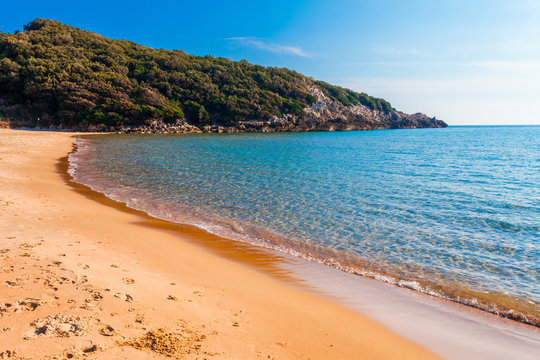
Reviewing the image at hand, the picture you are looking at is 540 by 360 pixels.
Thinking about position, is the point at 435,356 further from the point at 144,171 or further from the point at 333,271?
the point at 144,171

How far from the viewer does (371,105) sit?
499ft

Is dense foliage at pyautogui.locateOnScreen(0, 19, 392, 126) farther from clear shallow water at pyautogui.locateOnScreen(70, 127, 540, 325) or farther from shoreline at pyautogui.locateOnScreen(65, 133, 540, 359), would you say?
shoreline at pyautogui.locateOnScreen(65, 133, 540, 359)

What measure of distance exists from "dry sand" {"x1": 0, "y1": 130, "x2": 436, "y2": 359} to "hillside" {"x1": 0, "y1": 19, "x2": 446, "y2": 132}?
2751 inches

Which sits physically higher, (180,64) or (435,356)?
(180,64)

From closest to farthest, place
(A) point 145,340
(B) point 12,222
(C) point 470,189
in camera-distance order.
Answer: (A) point 145,340
(B) point 12,222
(C) point 470,189

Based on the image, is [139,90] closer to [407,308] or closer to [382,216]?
[382,216]

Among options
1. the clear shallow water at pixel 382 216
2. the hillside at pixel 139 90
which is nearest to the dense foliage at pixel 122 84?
the hillside at pixel 139 90

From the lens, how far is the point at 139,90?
7819cm

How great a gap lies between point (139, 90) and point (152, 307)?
84.9 metres

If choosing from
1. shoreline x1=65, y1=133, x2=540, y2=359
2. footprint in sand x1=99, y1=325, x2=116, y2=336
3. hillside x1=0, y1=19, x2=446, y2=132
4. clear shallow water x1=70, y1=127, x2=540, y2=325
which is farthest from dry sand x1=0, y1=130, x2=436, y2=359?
hillside x1=0, y1=19, x2=446, y2=132

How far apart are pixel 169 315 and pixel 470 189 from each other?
708 inches

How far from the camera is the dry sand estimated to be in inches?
140

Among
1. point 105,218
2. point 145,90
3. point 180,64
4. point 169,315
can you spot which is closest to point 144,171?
point 105,218

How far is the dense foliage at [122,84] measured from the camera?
65.4 meters
